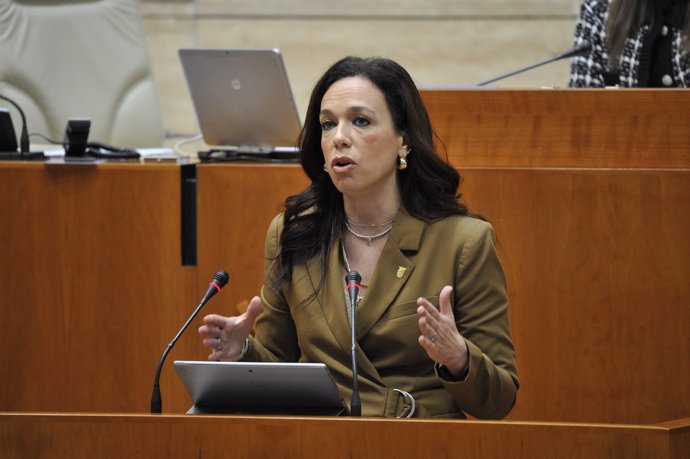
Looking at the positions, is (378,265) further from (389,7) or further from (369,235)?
(389,7)

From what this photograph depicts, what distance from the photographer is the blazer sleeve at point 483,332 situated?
8.27ft

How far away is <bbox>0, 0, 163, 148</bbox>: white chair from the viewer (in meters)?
4.97

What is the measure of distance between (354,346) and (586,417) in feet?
3.80

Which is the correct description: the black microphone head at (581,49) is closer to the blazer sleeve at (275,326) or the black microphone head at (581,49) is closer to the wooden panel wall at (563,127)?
the wooden panel wall at (563,127)

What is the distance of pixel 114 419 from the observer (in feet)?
6.89

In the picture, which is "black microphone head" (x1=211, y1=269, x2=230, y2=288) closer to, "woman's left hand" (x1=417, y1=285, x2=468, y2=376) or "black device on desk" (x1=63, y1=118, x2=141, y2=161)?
"woman's left hand" (x1=417, y1=285, x2=468, y2=376)

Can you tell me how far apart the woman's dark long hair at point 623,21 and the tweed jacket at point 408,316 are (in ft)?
4.78

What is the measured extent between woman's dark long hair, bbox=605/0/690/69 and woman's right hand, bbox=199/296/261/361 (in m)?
1.93

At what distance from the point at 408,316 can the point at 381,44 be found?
3.85 meters

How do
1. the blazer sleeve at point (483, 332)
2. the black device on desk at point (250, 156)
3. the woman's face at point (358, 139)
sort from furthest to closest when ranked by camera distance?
1. the black device on desk at point (250, 156)
2. the woman's face at point (358, 139)
3. the blazer sleeve at point (483, 332)

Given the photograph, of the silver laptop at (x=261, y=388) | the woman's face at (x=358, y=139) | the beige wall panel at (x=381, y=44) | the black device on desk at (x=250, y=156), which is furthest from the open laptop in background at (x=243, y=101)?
the beige wall panel at (x=381, y=44)

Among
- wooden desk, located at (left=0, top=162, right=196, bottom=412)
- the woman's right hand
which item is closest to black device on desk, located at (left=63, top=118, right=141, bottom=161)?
wooden desk, located at (left=0, top=162, right=196, bottom=412)

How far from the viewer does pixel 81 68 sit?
5098 mm

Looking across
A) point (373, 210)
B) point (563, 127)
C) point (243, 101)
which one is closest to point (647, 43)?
point (563, 127)
